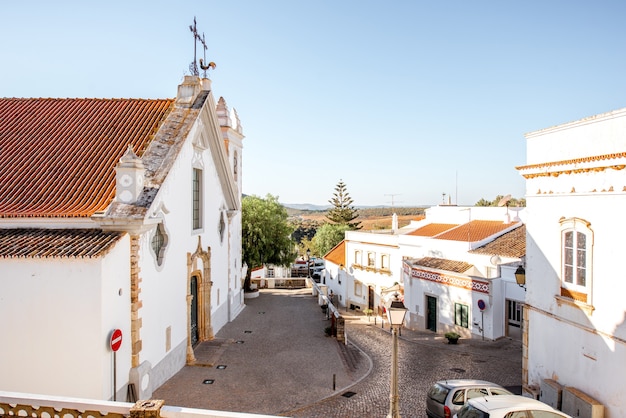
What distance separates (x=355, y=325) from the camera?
86.7ft

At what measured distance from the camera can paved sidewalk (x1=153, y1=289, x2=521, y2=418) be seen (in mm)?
12195

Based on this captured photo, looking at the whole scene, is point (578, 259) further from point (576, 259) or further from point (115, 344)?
point (115, 344)

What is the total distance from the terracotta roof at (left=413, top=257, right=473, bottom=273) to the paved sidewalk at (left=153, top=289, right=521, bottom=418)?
3.47 m

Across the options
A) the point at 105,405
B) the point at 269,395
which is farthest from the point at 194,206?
the point at 105,405

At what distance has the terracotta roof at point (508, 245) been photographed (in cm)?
2194

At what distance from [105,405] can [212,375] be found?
293 inches

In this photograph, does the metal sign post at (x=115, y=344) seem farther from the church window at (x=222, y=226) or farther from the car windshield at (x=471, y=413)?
the church window at (x=222, y=226)

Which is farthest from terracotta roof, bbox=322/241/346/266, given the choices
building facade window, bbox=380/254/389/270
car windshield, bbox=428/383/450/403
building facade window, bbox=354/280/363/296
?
car windshield, bbox=428/383/450/403

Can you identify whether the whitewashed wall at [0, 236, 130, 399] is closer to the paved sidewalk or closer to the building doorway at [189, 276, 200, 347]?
the paved sidewalk

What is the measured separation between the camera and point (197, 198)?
54.1 ft

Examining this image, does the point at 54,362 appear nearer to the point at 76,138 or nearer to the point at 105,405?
the point at 105,405

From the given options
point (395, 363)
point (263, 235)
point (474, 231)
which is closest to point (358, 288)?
point (263, 235)

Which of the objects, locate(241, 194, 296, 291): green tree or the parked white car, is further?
locate(241, 194, 296, 291): green tree

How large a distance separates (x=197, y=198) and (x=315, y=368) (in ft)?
23.8
